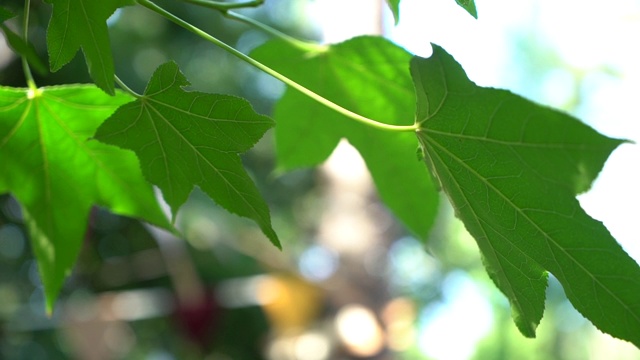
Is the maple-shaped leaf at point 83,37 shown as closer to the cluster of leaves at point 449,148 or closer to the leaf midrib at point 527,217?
the cluster of leaves at point 449,148

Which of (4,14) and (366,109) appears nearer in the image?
(4,14)

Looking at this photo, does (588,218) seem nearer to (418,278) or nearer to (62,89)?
(62,89)

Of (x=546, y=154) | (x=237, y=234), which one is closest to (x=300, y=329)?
(x=237, y=234)

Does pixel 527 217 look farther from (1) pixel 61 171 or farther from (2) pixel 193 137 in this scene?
(1) pixel 61 171

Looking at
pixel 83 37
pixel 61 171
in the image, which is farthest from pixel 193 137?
pixel 61 171

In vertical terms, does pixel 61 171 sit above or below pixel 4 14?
below

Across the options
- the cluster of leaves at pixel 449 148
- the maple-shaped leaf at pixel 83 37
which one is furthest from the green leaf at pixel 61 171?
the maple-shaped leaf at pixel 83 37

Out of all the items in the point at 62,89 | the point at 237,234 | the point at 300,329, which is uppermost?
the point at 62,89
